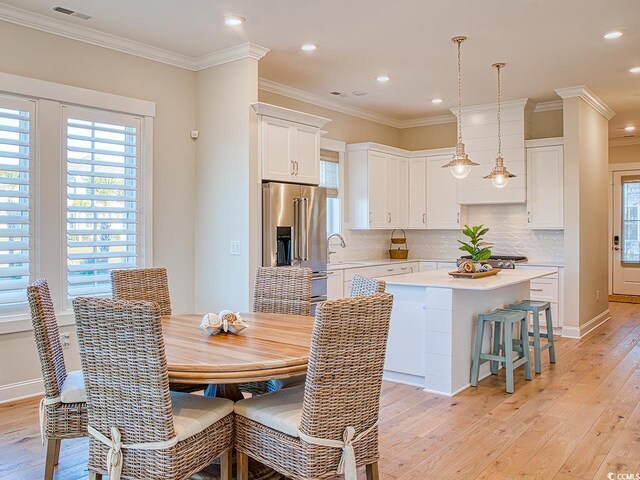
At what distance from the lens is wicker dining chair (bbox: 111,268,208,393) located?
3.26 meters

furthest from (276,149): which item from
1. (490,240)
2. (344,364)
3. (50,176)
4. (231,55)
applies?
(490,240)

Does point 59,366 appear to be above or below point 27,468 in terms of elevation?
above

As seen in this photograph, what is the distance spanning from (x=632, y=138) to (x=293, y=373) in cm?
940

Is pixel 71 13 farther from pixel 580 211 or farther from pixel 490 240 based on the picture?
pixel 490 240

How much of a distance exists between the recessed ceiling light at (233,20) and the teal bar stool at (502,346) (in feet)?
9.52

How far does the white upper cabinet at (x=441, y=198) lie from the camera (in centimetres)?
717

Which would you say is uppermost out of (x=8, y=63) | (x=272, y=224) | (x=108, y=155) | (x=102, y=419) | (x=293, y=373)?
(x=8, y=63)

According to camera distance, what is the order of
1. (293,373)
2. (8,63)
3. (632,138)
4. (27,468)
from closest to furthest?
(293,373) < (27,468) < (8,63) < (632,138)

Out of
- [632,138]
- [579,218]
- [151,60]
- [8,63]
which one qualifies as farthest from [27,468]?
[632,138]

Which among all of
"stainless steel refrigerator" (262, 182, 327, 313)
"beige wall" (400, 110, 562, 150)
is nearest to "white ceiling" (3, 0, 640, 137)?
"beige wall" (400, 110, 562, 150)

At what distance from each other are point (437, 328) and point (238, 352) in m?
2.15

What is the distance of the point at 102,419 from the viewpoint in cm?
202

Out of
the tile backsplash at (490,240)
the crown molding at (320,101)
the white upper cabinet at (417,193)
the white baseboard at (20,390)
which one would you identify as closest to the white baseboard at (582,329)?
the tile backsplash at (490,240)

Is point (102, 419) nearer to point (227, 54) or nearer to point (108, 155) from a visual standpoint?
point (108, 155)
